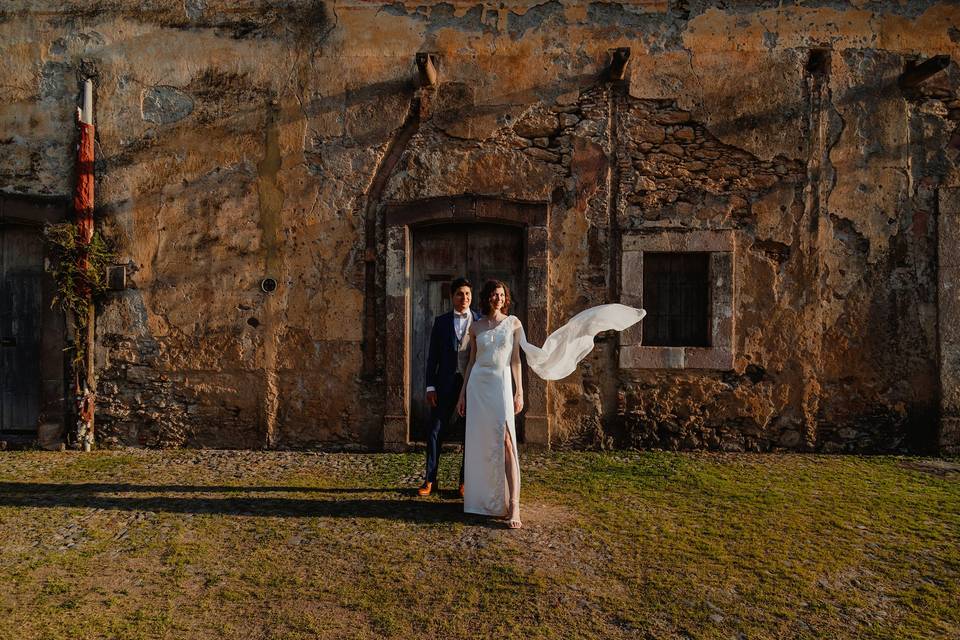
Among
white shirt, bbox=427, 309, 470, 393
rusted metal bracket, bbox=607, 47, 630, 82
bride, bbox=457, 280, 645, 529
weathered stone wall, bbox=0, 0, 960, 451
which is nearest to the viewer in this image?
bride, bbox=457, 280, 645, 529

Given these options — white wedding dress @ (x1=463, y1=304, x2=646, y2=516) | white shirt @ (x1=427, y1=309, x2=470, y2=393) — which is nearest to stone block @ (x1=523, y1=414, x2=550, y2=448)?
white shirt @ (x1=427, y1=309, x2=470, y2=393)

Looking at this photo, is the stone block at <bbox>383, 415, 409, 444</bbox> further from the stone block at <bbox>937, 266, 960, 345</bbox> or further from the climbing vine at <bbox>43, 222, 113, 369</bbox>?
the stone block at <bbox>937, 266, 960, 345</bbox>

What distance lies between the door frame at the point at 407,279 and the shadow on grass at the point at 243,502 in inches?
56.9

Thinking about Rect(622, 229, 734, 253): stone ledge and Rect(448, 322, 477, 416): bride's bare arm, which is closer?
Rect(448, 322, 477, 416): bride's bare arm

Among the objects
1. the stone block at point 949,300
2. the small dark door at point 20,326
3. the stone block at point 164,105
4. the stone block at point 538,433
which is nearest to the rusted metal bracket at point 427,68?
the stone block at point 164,105

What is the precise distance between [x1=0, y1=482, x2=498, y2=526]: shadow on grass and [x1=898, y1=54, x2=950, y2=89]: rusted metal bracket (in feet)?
18.0

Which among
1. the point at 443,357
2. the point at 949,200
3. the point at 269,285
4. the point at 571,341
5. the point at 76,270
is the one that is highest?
the point at 949,200

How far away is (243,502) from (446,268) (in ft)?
9.62

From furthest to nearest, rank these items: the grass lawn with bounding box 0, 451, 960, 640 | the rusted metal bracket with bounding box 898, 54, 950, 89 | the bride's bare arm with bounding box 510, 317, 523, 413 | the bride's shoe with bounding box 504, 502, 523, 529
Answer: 1. the rusted metal bracket with bounding box 898, 54, 950, 89
2. the bride's bare arm with bounding box 510, 317, 523, 413
3. the bride's shoe with bounding box 504, 502, 523, 529
4. the grass lawn with bounding box 0, 451, 960, 640

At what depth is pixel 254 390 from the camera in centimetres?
621

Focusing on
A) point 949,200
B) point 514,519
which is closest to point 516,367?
point 514,519

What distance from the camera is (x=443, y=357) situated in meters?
4.60

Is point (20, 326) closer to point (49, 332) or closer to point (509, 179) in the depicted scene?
point (49, 332)

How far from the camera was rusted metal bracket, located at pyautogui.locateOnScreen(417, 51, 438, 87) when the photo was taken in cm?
575
